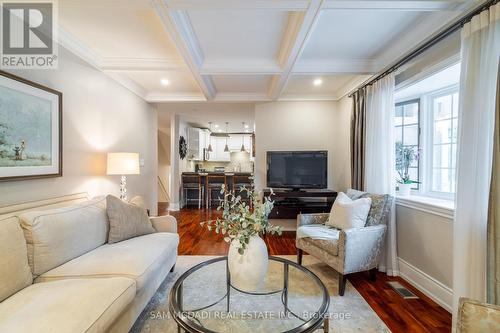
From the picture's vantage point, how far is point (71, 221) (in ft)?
5.72

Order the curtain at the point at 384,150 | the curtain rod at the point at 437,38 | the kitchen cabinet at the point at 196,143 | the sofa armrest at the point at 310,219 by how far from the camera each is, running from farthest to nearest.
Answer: the kitchen cabinet at the point at 196,143 < the sofa armrest at the point at 310,219 < the curtain at the point at 384,150 < the curtain rod at the point at 437,38

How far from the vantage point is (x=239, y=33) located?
2.15 metres

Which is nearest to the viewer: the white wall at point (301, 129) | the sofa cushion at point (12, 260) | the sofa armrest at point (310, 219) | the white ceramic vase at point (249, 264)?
the sofa cushion at point (12, 260)

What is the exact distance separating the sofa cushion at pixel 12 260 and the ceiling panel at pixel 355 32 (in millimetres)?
2691

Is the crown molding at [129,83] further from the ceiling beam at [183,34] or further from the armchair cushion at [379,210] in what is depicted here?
the armchair cushion at [379,210]

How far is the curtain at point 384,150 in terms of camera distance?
2510 millimetres

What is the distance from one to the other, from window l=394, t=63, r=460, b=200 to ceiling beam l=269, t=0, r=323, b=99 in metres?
1.33

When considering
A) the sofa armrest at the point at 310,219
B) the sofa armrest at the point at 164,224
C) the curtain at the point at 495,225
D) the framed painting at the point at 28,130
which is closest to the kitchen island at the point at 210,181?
the sofa armrest at the point at 310,219

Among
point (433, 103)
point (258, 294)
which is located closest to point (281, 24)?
point (433, 103)

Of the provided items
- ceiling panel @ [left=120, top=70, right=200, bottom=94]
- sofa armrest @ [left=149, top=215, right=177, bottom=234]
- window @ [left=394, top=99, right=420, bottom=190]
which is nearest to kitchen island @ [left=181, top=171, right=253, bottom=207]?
ceiling panel @ [left=120, top=70, right=200, bottom=94]

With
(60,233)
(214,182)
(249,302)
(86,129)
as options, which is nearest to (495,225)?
(249,302)

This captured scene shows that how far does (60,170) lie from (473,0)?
Result: 12.1 feet

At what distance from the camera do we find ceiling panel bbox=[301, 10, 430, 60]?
1.88 metres

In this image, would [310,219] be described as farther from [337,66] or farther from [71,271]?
[71,271]
